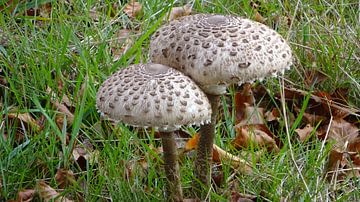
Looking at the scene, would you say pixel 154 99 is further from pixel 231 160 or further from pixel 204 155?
pixel 231 160

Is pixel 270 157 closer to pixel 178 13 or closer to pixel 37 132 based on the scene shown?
pixel 37 132

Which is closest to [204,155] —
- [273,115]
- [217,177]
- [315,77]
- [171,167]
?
[171,167]

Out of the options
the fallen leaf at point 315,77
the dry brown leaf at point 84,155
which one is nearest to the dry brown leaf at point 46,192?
the dry brown leaf at point 84,155

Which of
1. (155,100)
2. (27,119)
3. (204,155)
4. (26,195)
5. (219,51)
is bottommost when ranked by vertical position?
(26,195)

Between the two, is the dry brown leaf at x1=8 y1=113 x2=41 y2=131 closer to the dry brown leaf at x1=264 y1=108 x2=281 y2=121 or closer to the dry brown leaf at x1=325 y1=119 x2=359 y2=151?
the dry brown leaf at x1=264 y1=108 x2=281 y2=121

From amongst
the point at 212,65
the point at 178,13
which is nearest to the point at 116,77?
the point at 212,65

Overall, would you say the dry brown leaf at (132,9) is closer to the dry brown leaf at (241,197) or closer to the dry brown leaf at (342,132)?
the dry brown leaf at (342,132)
